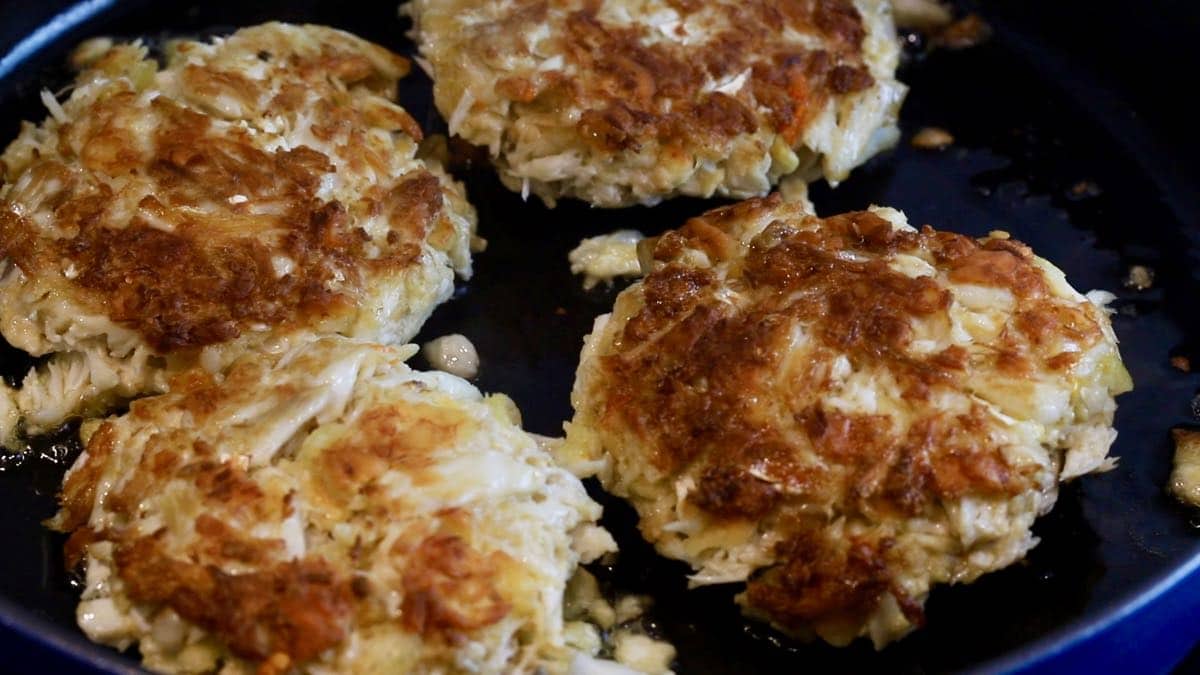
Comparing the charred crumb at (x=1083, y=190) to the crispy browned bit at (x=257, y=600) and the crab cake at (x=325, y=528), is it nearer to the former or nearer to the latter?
the crab cake at (x=325, y=528)

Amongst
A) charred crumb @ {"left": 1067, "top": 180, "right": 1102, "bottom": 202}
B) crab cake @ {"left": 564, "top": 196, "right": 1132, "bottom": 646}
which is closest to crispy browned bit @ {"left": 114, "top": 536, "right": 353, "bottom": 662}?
crab cake @ {"left": 564, "top": 196, "right": 1132, "bottom": 646}

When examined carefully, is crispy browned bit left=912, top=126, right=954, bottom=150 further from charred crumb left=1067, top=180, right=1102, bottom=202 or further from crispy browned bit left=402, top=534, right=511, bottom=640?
crispy browned bit left=402, top=534, right=511, bottom=640

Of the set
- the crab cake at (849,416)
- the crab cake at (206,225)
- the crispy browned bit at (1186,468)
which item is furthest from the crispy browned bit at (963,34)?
the crab cake at (206,225)

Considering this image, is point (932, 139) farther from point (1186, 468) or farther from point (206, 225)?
point (206, 225)

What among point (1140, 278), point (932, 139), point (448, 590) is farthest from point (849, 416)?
point (932, 139)

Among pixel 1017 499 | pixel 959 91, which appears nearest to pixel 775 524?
pixel 1017 499

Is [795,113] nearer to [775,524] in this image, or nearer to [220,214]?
[775,524]
